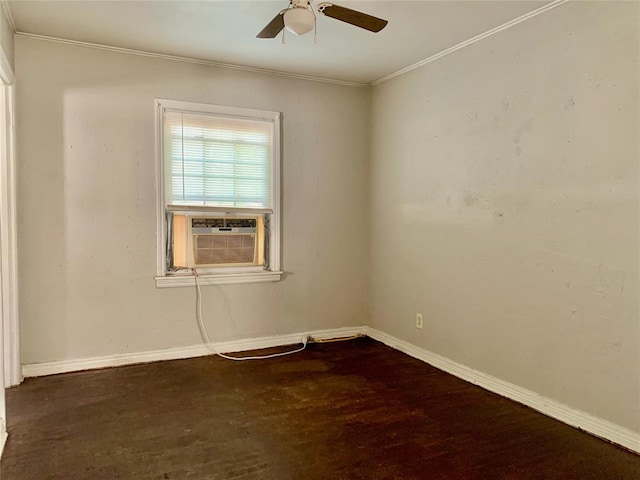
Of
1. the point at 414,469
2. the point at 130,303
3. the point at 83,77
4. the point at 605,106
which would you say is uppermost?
the point at 83,77

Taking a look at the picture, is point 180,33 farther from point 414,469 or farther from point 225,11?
point 414,469

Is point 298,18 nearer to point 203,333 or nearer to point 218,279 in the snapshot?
point 218,279

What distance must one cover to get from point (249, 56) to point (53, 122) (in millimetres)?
1500

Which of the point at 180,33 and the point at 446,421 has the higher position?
the point at 180,33

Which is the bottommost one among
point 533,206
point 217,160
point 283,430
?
point 283,430

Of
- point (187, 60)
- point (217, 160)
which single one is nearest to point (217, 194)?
point (217, 160)

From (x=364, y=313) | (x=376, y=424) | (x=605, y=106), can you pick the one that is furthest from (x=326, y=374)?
(x=605, y=106)

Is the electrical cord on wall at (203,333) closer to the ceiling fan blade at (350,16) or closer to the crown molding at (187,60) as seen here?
the crown molding at (187,60)

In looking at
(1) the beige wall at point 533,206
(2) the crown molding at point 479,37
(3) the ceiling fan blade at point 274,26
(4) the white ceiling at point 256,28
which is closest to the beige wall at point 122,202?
(4) the white ceiling at point 256,28

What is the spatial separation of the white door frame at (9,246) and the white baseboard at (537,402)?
2.91 metres

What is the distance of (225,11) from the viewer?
2.74m

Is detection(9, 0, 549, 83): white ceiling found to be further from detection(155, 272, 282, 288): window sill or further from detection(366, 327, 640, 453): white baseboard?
detection(366, 327, 640, 453): white baseboard

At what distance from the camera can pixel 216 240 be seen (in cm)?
378

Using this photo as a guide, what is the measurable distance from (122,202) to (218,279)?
0.96 m
